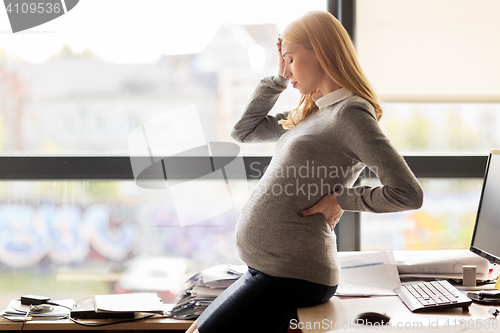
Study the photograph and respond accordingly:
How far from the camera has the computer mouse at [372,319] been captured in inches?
42.8

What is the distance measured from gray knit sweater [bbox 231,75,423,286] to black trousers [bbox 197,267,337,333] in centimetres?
3

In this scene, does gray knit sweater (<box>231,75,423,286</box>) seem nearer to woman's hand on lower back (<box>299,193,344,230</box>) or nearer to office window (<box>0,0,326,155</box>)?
woman's hand on lower back (<box>299,193,344,230</box>)

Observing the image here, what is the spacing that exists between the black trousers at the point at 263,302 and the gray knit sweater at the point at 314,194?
0.03m

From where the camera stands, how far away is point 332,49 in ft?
4.05

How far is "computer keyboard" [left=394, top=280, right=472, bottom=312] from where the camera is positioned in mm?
1189

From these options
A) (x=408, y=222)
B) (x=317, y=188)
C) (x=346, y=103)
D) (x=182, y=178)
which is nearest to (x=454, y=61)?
(x=408, y=222)

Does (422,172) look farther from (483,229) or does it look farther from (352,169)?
(352,169)

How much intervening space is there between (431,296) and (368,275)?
0.28 metres

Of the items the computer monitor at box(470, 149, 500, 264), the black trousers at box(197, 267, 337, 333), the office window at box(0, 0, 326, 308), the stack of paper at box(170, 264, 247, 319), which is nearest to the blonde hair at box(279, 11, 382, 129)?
the computer monitor at box(470, 149, 500, 264)

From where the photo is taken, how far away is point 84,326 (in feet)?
5.18

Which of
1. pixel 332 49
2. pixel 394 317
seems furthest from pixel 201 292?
pixel 332 49

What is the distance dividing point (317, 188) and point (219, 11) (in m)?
1.15

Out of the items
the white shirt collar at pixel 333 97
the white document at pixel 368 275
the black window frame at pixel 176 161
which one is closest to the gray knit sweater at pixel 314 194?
the white shirt collar at pixel 333 97

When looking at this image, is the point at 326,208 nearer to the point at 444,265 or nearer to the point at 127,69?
the point at 444,265
